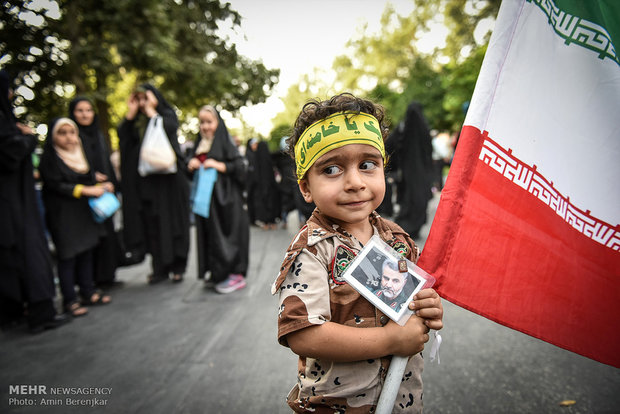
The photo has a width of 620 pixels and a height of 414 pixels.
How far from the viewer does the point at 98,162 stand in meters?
3.98

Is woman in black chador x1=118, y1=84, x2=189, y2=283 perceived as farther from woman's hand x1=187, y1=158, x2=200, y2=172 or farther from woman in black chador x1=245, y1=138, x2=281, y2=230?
woman in black chador x1=245, y1=138, x2=281, y2=230

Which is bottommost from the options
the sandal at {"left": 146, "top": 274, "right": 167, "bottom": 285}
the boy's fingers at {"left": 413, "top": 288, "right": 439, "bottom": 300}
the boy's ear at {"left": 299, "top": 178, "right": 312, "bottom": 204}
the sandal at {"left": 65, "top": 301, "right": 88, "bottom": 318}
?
the sandal at {"left": 65, "top": 301, "right": 88, "bottom": 318}

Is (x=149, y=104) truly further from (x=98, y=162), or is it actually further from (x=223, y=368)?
(x=223, y=368)

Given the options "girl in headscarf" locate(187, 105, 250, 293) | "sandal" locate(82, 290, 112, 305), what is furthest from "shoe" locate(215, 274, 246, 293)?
"sandal" locate(82, 290, 112, 305)

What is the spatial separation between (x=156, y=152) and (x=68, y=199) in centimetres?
106

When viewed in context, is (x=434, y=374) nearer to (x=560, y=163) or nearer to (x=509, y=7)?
(x=560, y=163)

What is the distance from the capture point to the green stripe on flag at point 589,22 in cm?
111

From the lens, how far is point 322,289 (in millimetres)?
1012

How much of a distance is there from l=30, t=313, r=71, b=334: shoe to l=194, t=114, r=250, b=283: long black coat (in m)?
1.45

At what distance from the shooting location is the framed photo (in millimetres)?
988

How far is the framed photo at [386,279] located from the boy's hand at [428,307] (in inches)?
0.8

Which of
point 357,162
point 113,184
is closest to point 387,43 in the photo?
point 113,184

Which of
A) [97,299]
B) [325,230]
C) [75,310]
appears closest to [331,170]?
[325,230]

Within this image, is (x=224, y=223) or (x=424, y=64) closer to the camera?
(x=224, y=223)
